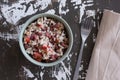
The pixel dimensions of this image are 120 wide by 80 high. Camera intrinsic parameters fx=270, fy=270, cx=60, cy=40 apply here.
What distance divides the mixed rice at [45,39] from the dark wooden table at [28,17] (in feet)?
0.15

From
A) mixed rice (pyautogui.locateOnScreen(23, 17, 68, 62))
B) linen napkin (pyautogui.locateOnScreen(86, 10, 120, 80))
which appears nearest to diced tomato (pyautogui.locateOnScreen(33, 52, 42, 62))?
mixed rice (pyautogui.locateOnScreen(23, 17, 68, 62))

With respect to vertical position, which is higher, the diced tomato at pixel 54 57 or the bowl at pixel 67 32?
the bowl at pixel 67 32

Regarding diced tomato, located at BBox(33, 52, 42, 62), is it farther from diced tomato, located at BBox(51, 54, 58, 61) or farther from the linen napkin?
the linen napkin

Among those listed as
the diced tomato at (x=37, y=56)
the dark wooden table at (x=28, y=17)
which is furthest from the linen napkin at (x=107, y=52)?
the diced tomato at (x=37, y=56)

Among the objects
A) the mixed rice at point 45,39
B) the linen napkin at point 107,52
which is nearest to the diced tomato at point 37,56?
the mixed rice at point 45,39

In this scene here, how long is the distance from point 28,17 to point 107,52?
0.24 m

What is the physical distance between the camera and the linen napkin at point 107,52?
738 millimetres

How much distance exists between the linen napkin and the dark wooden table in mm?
17

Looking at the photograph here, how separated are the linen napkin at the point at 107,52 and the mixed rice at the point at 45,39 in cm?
10

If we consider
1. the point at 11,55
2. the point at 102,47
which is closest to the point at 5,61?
the point at 11,55

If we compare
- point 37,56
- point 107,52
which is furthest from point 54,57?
point 107,52

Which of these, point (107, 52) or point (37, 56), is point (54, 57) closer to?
point (37, 56)

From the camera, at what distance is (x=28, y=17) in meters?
0.74

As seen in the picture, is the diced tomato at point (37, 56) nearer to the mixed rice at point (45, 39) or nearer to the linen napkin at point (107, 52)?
the mixed rice at point (45, 39)
